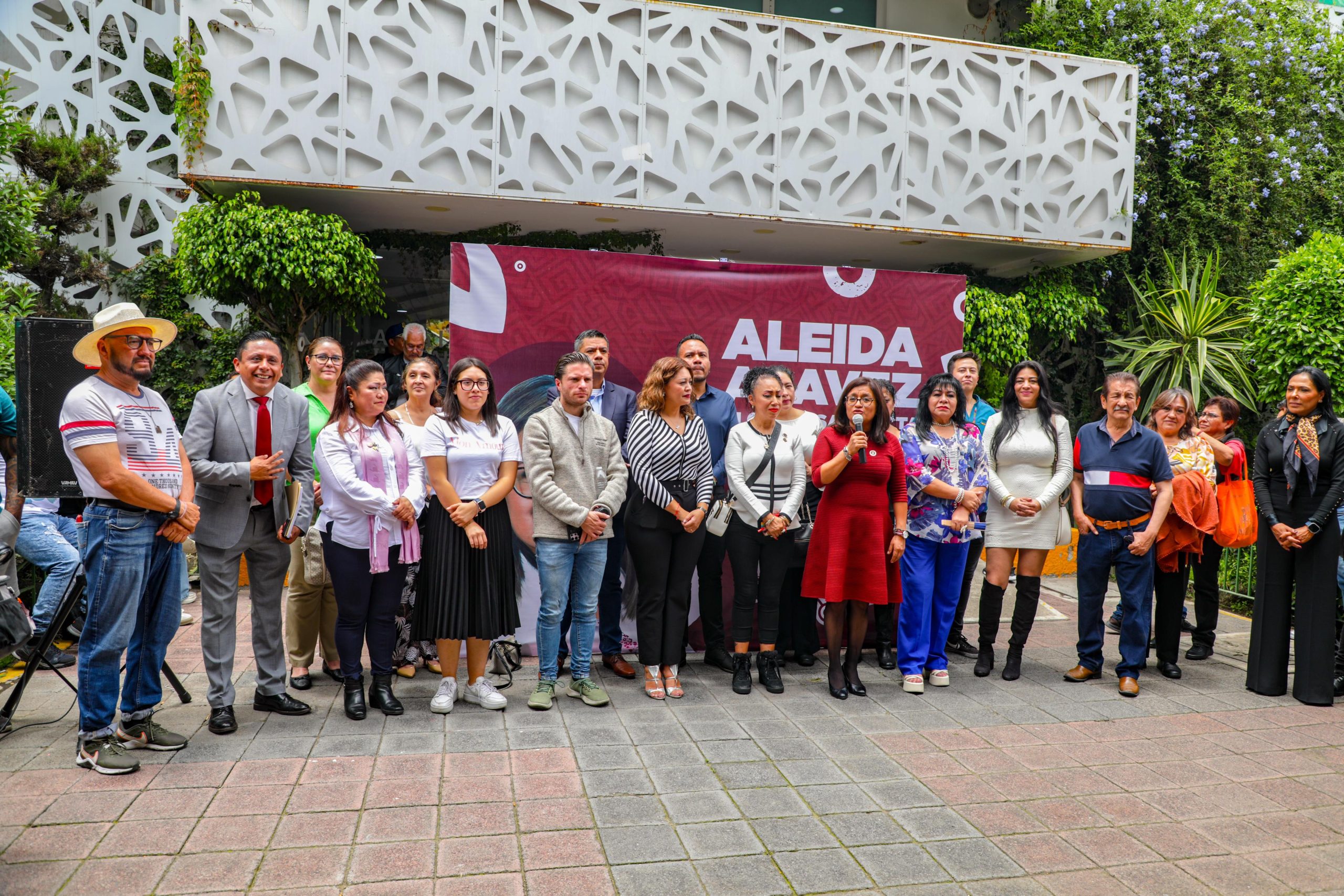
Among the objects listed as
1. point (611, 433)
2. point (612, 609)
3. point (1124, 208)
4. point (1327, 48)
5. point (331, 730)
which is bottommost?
point (331, 730)

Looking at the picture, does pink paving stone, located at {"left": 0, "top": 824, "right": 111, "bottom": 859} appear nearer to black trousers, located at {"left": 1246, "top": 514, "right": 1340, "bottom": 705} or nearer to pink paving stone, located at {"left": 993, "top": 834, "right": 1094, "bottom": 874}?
pink paving stone, located at {"left": 993, "top": 834, "right": 1094, "bottom": 874}

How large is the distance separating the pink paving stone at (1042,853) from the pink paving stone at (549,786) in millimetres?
1644

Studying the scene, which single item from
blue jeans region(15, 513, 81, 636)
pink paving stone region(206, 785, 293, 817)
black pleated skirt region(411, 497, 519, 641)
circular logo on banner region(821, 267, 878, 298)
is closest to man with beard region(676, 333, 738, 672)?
circular logo on banner region(821, 267, 878, 298)

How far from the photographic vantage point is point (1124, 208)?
12.4 metres

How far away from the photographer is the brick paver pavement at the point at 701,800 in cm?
299

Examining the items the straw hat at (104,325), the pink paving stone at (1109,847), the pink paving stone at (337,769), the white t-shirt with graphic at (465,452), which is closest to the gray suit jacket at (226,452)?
the straw hat at (104,325)

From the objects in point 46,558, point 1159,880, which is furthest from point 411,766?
point 46,558

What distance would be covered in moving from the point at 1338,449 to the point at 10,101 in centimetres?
1561

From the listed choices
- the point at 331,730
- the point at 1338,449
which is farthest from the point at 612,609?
the point at 1338,449

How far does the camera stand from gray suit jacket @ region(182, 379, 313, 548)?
4.21 metres

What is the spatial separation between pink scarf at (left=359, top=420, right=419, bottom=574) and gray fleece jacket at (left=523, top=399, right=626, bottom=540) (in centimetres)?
62

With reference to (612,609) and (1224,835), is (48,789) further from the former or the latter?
(1224,835)

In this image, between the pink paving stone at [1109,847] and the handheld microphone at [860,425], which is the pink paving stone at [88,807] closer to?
the pink paving stone at [1109,847]

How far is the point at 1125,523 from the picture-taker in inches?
210
